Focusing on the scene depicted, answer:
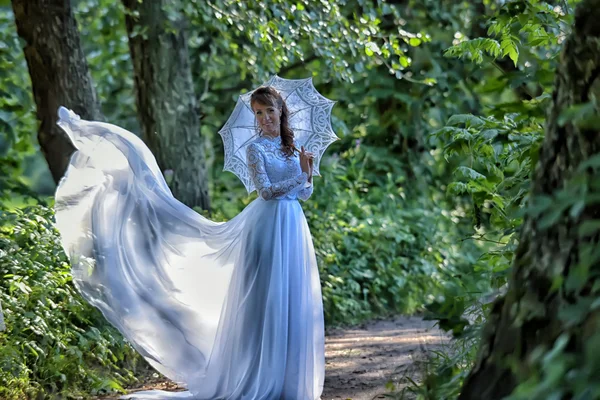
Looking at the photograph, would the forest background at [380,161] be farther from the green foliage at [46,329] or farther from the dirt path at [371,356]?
the dirt path at [371,356]

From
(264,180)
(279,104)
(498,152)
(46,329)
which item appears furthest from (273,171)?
(46,329)

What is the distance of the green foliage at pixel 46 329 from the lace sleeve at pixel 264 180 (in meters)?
1.72

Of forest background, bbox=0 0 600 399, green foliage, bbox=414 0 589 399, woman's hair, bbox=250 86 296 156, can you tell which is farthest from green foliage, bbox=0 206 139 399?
green foliage, bbox=414 0 589 399

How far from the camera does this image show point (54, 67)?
28.3 ft

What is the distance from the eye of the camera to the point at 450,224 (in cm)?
1400

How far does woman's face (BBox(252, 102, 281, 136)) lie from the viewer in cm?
624

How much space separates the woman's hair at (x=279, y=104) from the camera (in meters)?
6.26

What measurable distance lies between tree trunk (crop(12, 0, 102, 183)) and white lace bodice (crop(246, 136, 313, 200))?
3.21 metres

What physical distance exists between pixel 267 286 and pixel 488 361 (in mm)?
3031

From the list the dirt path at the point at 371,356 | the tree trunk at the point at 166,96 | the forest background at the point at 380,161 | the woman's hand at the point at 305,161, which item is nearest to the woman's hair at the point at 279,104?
the woman's hand at the point at 305,161

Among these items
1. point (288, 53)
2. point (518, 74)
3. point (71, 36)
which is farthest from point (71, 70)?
point (518, 74)

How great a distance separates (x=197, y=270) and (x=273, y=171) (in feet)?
3.22

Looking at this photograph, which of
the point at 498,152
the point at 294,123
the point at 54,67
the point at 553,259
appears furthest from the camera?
the point at 54,67

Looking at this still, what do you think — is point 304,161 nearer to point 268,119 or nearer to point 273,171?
point 273,171
